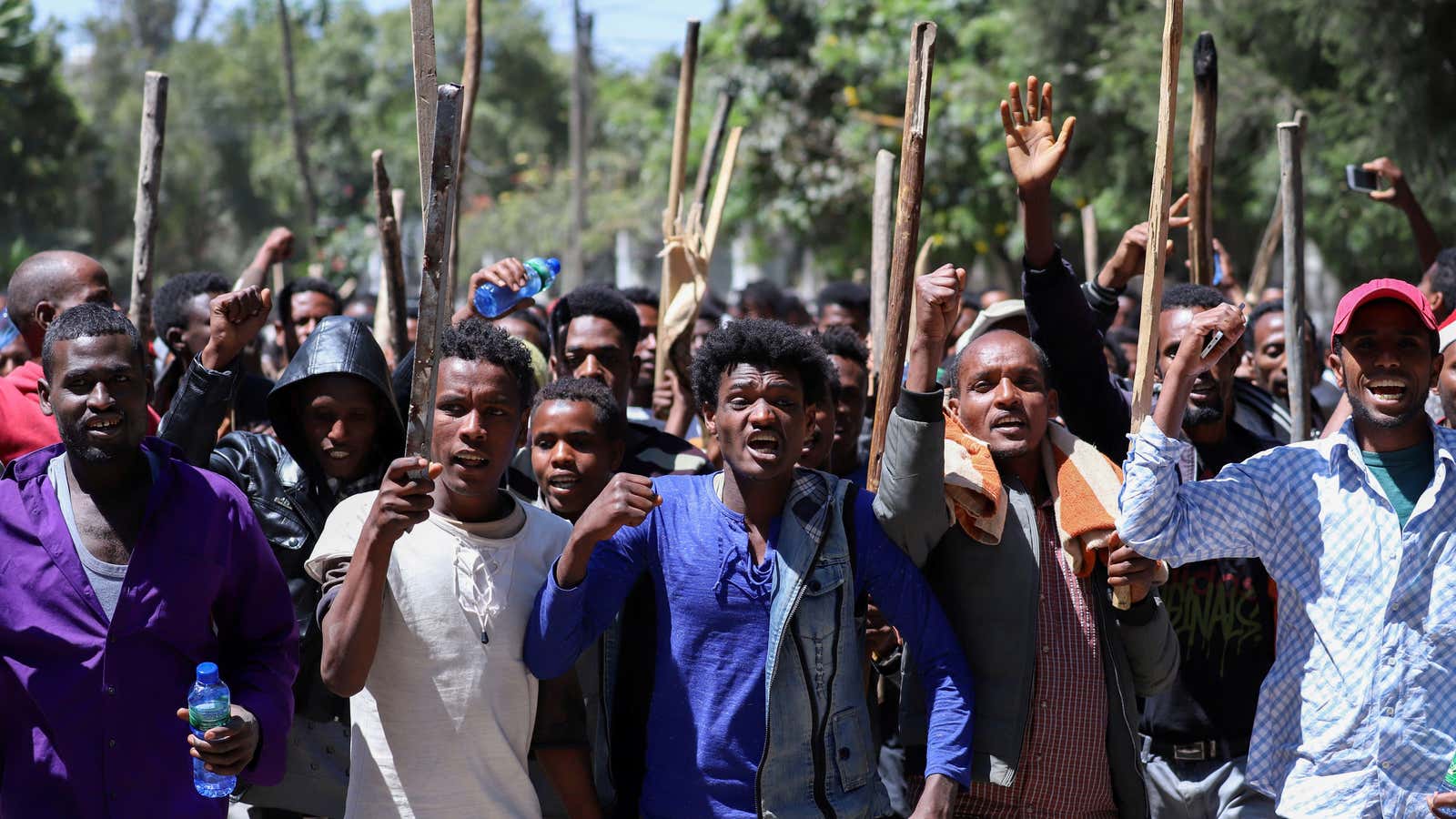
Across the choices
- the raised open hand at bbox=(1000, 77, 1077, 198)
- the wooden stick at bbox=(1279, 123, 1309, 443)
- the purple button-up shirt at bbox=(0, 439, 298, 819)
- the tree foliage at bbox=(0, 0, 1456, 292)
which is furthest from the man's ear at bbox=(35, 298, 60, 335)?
the tree foliage at bbox=(0, 0, 1456, 292)

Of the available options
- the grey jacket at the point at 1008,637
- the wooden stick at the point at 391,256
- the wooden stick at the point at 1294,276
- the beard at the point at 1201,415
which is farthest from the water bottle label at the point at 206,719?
the wooden stick at the point at 1294,276

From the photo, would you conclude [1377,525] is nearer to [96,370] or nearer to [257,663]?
[257,663]

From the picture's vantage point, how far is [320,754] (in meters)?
4.15

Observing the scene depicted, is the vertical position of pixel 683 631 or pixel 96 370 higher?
pixel 96 370

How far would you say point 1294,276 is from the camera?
4.85 meters

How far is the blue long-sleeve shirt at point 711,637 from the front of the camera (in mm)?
3395

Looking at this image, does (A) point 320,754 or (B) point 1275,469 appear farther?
(A) point 320,754

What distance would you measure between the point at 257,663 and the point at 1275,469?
2.32 metres

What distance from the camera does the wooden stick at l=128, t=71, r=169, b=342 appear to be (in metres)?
5.55

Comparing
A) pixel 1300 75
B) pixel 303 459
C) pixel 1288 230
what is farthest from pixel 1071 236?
pixel 303 459

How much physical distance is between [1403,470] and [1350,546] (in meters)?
0.24

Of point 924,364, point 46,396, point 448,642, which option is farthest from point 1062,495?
point 46,396

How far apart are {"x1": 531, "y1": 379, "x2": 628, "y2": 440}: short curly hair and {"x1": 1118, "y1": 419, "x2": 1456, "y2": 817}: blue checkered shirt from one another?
1705 mm

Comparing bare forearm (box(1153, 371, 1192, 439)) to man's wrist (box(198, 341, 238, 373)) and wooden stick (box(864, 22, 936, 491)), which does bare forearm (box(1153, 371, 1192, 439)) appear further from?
man's wrist (box(198, 341, 238, 373))
